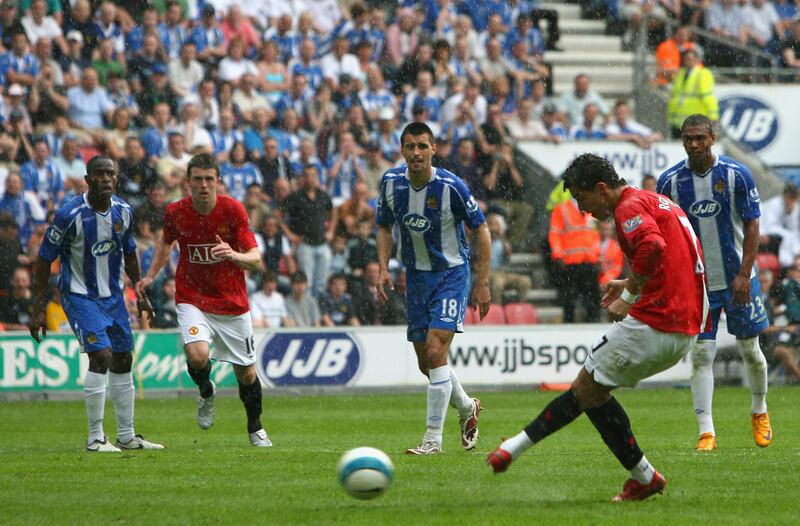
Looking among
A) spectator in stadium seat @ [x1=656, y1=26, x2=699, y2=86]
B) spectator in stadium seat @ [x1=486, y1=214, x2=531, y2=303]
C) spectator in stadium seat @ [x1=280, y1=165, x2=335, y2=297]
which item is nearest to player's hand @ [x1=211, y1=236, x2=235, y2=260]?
spectator in stadium seat @ [x1=280, y1=165, x2=335, y2=297]

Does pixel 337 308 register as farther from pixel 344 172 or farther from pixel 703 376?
pixel 703 376

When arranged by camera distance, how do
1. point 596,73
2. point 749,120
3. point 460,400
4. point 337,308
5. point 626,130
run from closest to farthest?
point 460,400 → point 337,308 → point 626,130 → point 749,120 → point 596,73

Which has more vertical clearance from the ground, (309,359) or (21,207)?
(21,207)

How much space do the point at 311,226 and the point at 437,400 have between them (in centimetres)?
1032

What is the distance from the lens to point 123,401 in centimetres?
1196

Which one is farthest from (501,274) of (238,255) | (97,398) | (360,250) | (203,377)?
(238,255)

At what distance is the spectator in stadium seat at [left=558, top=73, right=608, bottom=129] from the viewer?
24.4m

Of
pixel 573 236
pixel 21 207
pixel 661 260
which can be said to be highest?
pixel 661 260

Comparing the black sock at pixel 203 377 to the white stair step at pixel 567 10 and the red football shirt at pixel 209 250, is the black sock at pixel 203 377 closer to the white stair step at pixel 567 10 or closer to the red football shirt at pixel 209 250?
the red football shirt at pixel 209 250

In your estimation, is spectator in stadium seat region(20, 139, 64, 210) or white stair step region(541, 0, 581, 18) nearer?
spectator in stadium seat region(20, 139, 64, 210)

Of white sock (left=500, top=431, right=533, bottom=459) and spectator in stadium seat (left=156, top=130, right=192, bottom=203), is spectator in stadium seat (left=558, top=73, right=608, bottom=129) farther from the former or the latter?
white sock (left=500, top=431, right=533, bottom=459)

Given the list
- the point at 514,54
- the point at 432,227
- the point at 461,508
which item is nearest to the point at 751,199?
the point at 432,227

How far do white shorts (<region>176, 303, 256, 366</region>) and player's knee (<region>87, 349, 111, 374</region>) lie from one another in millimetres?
699

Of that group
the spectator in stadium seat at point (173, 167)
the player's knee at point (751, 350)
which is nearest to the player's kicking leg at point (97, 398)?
the player's knee at point (751, 350)
